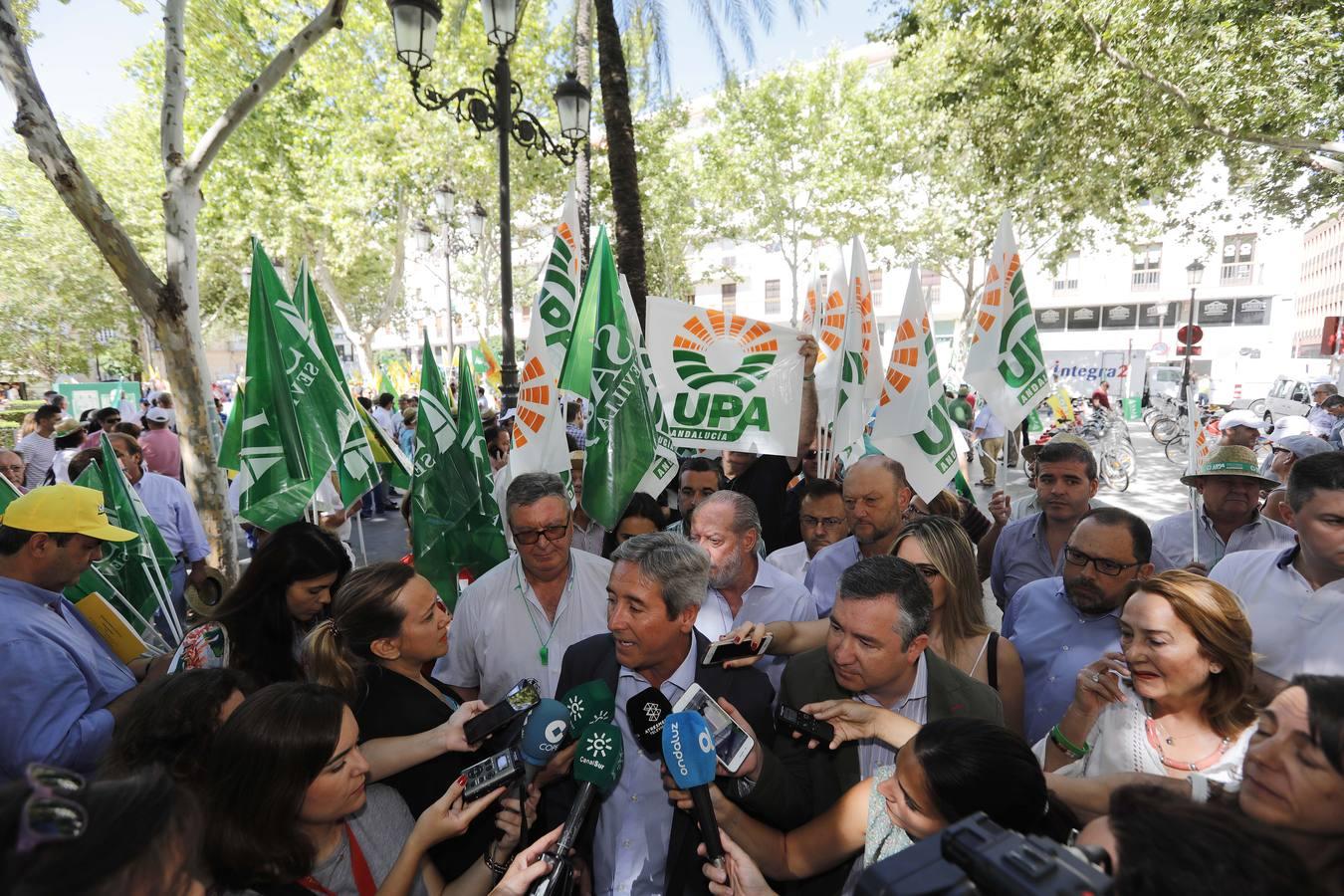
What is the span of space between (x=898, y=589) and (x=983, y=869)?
4.12 ft

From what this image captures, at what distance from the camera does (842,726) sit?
2129 millimetres

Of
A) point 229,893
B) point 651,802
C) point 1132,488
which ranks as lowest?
point 1132,488

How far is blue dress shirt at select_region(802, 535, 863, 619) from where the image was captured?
3920mm

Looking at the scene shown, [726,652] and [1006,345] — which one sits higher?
[1006,345]

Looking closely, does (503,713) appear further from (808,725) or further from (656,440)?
(656,440)

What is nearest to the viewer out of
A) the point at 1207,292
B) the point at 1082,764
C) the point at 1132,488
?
the point at 1082,764

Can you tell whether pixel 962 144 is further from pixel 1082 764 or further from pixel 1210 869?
pixel 1210 869

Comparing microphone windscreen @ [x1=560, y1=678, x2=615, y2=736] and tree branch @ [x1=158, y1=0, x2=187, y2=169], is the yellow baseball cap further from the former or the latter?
tree branch @ [x1=158, y1=0, x2=187, y2=169]

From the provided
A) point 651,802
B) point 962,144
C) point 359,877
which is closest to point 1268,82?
point 962,144

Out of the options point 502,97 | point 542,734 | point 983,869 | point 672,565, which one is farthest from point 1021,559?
point 502,97

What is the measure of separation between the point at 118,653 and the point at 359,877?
89.2 inches

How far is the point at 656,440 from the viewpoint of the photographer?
197 inches

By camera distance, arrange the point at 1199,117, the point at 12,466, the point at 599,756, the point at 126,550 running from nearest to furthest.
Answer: the point at 599,756, the point at 126,550, the point at 12,466, the point at 1199,117

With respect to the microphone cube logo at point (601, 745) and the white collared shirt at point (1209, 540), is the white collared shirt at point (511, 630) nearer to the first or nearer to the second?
the microphone cube logo at point (601, 745)
